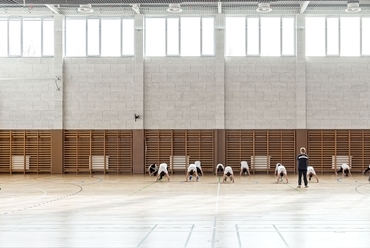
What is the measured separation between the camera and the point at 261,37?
107 feet

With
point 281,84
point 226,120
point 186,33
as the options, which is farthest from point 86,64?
point 281,84

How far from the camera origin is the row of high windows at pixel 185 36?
32500mm

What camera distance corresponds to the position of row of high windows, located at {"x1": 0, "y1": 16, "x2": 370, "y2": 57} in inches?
1280

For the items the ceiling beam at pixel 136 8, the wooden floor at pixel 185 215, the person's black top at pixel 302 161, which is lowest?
the wooden floor at pixel 185 215

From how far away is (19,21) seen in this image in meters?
33.2

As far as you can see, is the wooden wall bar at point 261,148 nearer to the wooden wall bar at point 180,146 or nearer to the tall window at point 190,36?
the wooden wall bar at point 180,146

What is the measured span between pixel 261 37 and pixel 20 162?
1653 centimetres

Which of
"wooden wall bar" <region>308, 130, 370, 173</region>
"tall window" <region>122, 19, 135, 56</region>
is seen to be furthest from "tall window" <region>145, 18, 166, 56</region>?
"wooden wall bar" <region>308, 130, 370, 173</region>

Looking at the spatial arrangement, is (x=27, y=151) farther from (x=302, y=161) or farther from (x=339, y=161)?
(x=339, y=161)

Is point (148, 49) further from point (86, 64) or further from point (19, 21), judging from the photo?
point (19, 21)

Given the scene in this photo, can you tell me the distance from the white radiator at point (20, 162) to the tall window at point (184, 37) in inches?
388

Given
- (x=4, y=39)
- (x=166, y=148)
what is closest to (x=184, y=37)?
(x=166, y=148)

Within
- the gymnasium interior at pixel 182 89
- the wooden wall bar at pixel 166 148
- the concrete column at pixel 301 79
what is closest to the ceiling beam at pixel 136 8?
the gymnasium interior at pixel 182 89

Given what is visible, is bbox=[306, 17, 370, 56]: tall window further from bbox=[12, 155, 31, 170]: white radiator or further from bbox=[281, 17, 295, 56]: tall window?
bbox=[12, 155, 31, 170]: white radiator
